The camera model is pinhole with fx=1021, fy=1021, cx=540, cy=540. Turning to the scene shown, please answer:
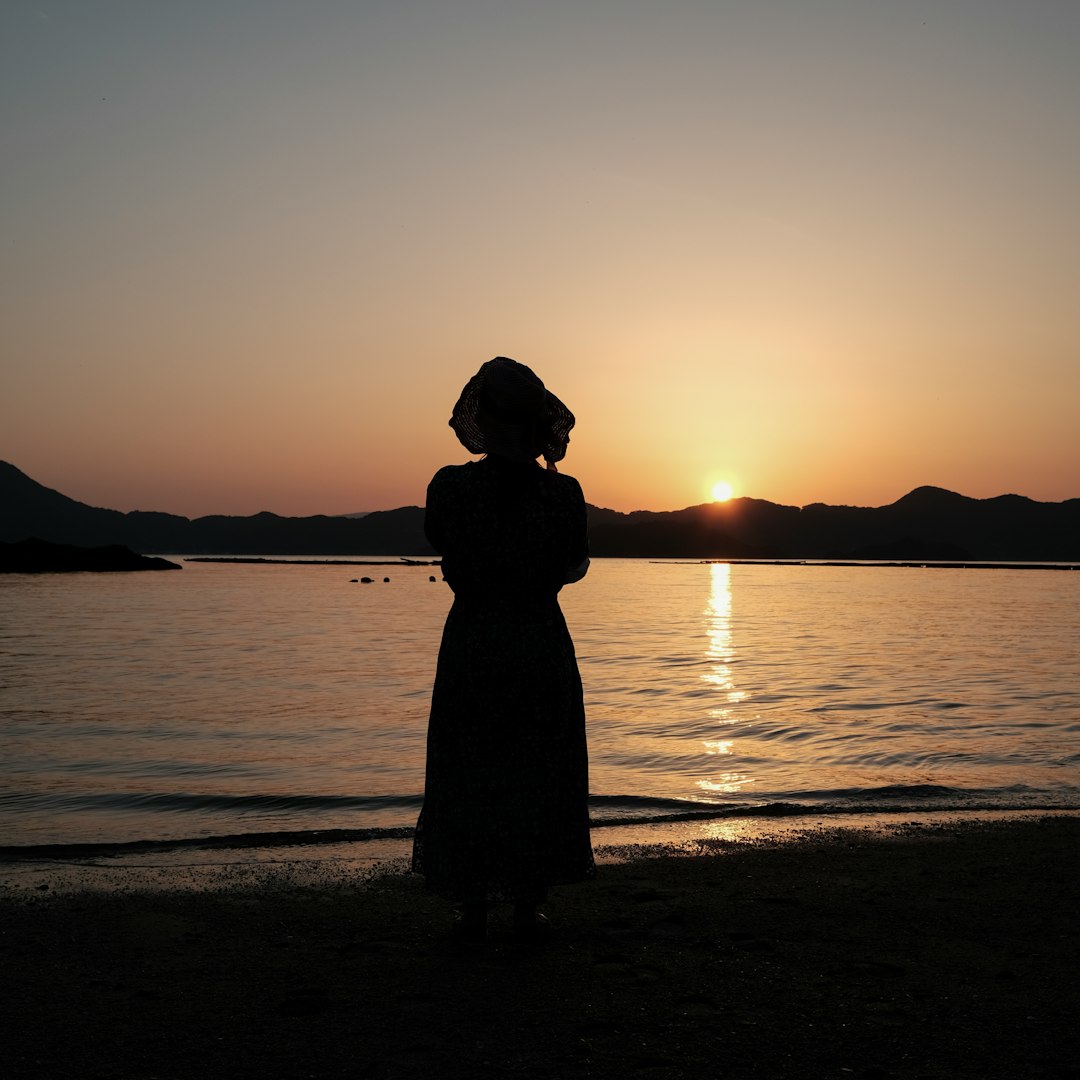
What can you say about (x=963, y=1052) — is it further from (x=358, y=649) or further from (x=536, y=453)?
(x=358, y=649)

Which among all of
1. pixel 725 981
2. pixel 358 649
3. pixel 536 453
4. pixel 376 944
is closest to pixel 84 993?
pixel 376 944

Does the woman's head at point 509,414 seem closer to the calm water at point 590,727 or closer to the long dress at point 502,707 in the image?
the long dress at point 502,707

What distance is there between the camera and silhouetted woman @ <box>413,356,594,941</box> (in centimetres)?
433

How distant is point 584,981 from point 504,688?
1191 mm

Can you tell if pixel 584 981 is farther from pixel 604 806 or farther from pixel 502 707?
pixel 604 806

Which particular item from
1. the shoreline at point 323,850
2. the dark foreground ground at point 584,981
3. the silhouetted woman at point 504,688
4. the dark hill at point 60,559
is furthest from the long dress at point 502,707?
the dark hill at point 60,559

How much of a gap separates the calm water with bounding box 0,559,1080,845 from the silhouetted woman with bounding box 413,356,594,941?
340cm

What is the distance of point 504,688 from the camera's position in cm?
436

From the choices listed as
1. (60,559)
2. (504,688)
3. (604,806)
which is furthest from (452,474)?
(60,559)

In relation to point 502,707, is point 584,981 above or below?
below

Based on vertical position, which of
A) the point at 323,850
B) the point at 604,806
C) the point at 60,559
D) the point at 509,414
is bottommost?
the point at 604,806

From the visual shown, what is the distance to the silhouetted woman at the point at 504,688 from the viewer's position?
433 centimetres

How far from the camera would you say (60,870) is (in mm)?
6012

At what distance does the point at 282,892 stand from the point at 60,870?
1.62m
